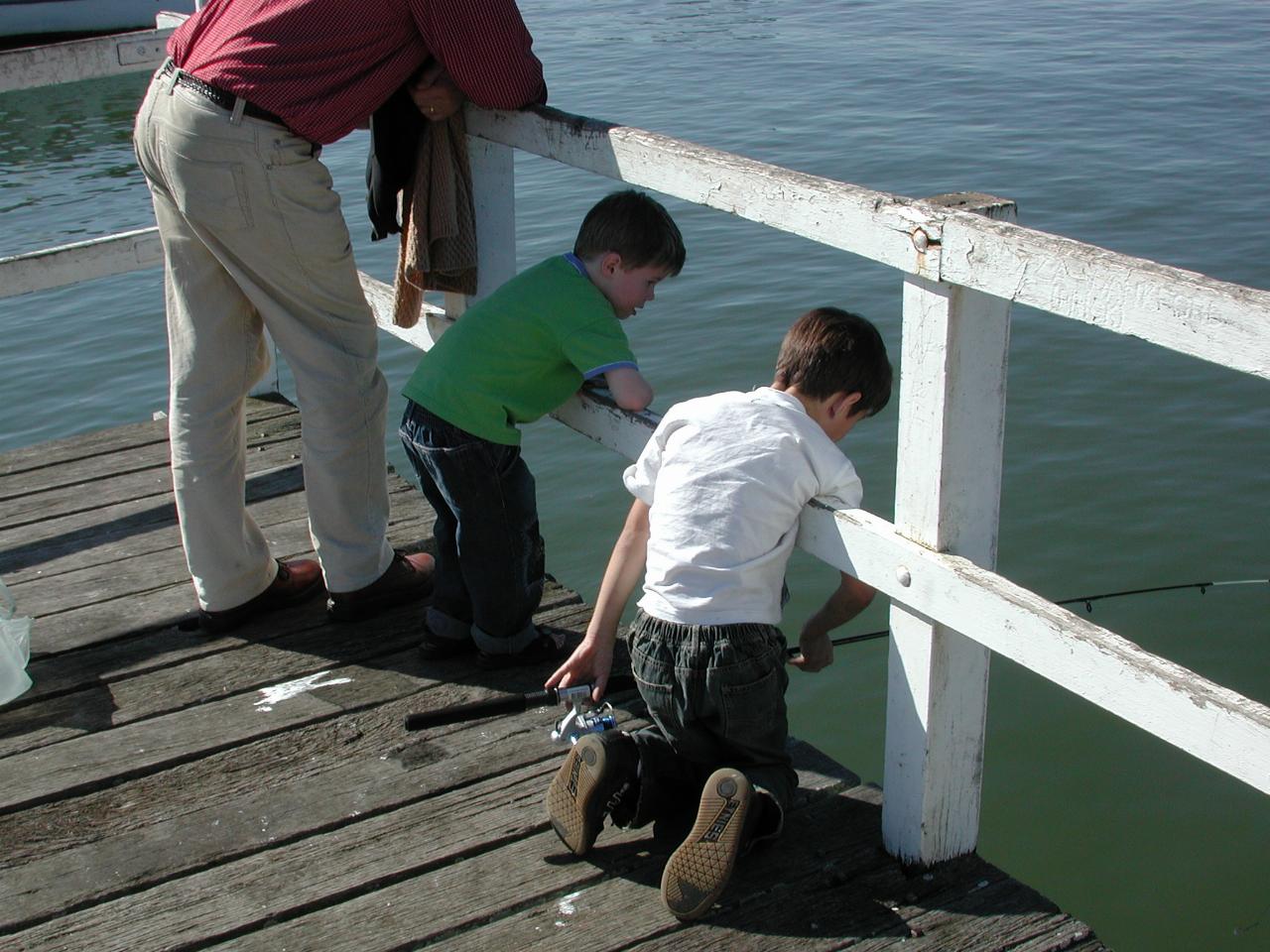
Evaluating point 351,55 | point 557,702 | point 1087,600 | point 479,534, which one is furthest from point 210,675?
point 1087,600

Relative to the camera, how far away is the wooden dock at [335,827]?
8.17ft

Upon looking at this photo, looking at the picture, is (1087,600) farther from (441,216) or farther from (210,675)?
(210,675)

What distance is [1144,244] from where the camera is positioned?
914 cm

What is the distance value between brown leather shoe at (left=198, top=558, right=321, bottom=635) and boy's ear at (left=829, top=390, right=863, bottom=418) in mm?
1698

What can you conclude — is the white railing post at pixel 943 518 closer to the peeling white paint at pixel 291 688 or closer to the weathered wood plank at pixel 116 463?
the peeling white paint at pixel 291 688

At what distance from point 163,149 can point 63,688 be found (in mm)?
1303

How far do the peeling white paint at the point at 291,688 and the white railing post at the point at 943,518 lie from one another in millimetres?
1383

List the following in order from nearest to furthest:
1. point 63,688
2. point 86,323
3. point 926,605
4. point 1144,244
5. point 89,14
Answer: point 926,605 < point 63,688 < point 1144,244 < point 86,323 < point 89,14

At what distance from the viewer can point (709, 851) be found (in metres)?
2.43

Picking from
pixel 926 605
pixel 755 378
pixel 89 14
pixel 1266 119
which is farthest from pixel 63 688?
pixel 89 14

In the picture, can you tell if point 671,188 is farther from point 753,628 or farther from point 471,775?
point 471,775

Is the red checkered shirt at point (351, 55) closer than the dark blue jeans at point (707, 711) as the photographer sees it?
No

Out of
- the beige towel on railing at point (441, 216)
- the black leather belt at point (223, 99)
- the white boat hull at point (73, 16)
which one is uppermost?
the white boat hull at point (73, 16)

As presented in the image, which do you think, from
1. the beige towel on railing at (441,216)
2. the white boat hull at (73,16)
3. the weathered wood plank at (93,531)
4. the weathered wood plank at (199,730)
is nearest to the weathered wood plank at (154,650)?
the weathered wood plank at (199,730)
